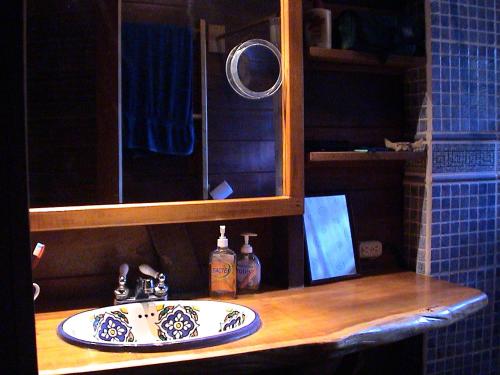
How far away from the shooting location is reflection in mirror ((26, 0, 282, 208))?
1415mm

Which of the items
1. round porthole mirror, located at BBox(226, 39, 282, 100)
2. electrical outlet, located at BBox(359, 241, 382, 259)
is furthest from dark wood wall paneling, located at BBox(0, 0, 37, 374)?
electrical outlet, located at BBox(359, 241, 382, 259)

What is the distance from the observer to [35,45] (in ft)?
4.59

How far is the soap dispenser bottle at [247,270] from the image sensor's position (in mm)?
1601

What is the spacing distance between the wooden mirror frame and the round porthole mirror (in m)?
0.04

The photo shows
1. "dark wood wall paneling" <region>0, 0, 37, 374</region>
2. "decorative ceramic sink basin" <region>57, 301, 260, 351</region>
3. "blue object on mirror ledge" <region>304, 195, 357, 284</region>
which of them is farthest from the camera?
"blue object on mirror ledge" <region>304, 195, 357, 284</region>

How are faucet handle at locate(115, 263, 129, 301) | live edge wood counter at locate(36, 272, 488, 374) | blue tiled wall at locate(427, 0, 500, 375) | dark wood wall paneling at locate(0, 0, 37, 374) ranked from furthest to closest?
blue tiled wall at locate(427, 0, 500, 375), faucet handle at locate(115, 263, 129, 301), live edge wood counter at locate(36, 272, 488, 374), dark wood wall paneling at locate(0, 0, 37, 374)

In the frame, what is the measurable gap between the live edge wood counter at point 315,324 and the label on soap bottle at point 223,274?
0.05m

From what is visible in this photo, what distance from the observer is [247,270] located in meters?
1.60

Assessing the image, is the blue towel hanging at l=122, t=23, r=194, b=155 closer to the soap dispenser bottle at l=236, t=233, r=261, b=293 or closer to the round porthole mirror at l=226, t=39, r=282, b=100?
the round porthole mirror at l=226, t=39, r=282, b=100

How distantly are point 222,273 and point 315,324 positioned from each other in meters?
0.33

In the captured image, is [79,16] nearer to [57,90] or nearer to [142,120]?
[57,90]

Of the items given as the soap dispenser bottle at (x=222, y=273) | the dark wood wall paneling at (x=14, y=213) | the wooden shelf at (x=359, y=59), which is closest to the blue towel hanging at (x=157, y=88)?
the soap dispenser bottle at (x=222, y=273)

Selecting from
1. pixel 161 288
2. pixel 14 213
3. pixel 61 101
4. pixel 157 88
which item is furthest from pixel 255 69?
pixel 14 213

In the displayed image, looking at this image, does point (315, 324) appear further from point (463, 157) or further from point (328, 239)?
point (463, 157)
